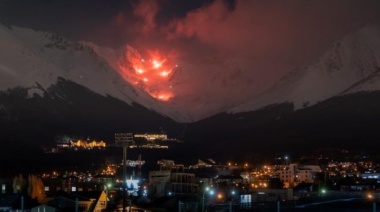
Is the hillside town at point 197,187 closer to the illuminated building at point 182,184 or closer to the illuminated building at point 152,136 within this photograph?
the illuminated building at point 182,184

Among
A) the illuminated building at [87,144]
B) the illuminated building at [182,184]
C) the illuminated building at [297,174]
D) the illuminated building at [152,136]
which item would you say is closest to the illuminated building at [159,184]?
the illuminated building at [182,184]

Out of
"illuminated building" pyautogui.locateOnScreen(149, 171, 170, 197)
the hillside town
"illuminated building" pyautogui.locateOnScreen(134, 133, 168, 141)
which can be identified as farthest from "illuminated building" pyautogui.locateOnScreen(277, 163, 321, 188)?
"illuminated building" pyautogui.locateOnScreen(134, 133, 168, 141)

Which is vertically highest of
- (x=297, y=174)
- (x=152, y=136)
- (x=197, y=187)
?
(x=152, y=136)

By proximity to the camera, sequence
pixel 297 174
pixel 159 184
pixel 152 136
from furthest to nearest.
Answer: pixel 152 136 → pixel 297 174 → pixel 159 184

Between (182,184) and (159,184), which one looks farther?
(159,184)

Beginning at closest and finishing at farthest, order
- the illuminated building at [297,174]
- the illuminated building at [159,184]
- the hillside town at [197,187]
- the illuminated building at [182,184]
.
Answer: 1. the hillside town at [197,187]
2. the illuminated building at [182,184]
3. the illuminated building at [159,184]
4. the illuminated building at [297,174]

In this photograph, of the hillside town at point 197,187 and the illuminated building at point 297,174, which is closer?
the hillside town at point 197,187

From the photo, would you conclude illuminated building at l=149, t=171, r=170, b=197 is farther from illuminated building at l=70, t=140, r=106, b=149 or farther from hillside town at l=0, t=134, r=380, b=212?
illuminated building at l=70, t=140, r=106, b=149

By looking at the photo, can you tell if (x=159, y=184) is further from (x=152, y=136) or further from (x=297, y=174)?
(x=152, y=136)

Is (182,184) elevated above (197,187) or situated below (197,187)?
above

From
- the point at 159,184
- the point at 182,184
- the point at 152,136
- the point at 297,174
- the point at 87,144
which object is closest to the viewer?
the point at 182,184

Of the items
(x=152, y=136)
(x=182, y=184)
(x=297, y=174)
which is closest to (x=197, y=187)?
(x=182, y=184)
